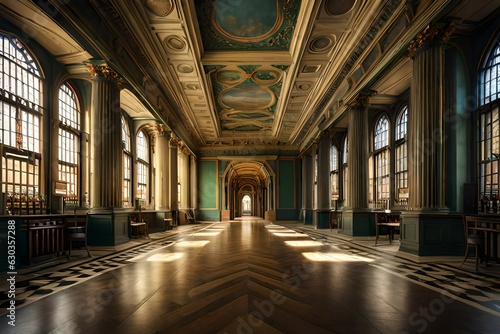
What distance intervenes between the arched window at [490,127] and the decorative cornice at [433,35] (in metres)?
1.88

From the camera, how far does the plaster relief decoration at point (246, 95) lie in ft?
40.7

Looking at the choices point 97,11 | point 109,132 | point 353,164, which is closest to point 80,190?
point 109,132

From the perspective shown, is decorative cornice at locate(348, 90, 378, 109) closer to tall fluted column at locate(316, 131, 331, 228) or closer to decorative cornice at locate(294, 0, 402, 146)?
decorative cornice at locate(294, 0, 402, 146)

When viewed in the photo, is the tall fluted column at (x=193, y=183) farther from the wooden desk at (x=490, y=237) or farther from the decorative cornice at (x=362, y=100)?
the wooden desk at (x=490, y=237)

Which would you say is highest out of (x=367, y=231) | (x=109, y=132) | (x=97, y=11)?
(x=97, y=11)

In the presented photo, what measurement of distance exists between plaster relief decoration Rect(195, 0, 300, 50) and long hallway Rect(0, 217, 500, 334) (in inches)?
260

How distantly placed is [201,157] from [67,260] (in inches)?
→ 742

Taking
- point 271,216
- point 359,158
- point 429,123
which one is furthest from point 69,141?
point 271,216

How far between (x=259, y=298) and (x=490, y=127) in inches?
296

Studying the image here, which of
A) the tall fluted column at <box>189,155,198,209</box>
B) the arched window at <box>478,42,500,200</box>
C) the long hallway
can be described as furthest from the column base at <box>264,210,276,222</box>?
the long hallway

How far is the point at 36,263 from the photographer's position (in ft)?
20.6

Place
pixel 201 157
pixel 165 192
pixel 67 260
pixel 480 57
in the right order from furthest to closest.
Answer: pixel 201 157
pixel 165 192
pixel 480 57
pixel 67 260

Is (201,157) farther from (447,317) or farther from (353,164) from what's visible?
(447,317)

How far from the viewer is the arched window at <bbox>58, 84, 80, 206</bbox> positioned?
10.3 meters
